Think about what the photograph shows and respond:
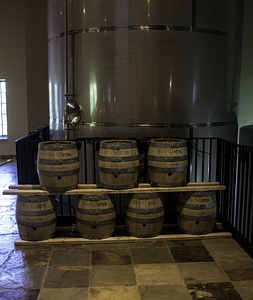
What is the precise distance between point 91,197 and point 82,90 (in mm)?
1528

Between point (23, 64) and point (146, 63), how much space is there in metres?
5.09

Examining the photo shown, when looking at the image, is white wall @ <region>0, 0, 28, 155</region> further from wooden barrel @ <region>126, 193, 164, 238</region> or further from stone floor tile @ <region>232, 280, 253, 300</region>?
stone floor tile @ <region>232, 280, 253, 300</region>

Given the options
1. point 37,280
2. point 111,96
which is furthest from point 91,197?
point 111,96

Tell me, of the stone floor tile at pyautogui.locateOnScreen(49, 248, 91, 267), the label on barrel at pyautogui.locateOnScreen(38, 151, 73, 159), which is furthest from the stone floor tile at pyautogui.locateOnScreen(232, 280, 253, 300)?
the label on barrel at pyautogui.locateOnScreen(38, 151, 73, 159)

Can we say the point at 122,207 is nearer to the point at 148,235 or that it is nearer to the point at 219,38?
the point at 148,235

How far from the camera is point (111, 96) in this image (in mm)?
4531

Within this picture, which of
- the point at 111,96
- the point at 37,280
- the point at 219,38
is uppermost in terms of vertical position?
the point at 219,38

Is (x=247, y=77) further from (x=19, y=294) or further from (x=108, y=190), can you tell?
(x=19, y=294)

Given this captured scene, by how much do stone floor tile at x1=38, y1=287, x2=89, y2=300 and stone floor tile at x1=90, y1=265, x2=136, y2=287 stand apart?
0.46 feet

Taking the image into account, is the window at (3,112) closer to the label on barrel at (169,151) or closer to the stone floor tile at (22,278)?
the label on barrel at (169,151)

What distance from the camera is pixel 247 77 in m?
5.87

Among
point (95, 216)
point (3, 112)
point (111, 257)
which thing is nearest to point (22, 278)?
point (111, 257)

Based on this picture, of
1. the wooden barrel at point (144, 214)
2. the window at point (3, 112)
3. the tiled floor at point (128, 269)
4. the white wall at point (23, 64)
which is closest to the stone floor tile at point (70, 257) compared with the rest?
the tiled floor at point (128, 269)

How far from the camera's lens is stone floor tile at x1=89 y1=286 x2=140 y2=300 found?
284 centimetres
